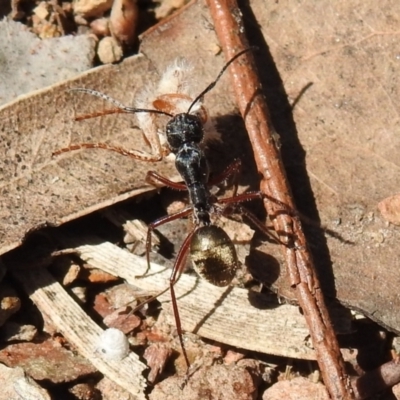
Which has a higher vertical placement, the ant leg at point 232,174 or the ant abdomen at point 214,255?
the ant leg at point 232,174

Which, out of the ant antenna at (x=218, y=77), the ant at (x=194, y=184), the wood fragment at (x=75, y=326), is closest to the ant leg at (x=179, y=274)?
the ant at (x=194, y=184)

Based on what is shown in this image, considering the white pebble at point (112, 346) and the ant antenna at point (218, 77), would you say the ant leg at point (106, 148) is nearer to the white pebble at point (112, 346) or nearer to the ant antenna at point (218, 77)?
the ant antenna at point (218, 77)

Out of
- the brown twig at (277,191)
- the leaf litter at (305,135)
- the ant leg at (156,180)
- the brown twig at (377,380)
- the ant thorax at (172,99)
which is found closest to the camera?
the brown twig at (277,191)

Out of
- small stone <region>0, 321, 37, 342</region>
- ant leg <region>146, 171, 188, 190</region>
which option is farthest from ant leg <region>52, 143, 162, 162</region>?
small stone <region>0, 321, 37, 342</region>

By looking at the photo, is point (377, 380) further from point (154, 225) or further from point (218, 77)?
point (218, 77)

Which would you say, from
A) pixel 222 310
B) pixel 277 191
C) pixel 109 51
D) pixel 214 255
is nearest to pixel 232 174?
pixel 277 191

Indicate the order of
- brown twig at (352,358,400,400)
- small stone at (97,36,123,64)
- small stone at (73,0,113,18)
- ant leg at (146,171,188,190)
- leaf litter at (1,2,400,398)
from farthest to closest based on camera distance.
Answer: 1. small stone at (73,0,113,18)
2. small stone at (97,36,123,64)
3. ant leg at (146,171,188,190)
4. leaf litter at (1,2,400,398)
5. brown twig at (352,358,400,400)

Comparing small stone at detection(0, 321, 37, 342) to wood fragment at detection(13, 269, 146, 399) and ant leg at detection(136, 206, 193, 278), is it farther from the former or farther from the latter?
ant leg at detection(136, 206, 193, 278)

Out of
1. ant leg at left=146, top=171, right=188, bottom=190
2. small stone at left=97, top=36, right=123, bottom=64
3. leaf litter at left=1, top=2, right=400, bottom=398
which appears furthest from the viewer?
small stone at left=97, top=36, right=123, bottom=64
